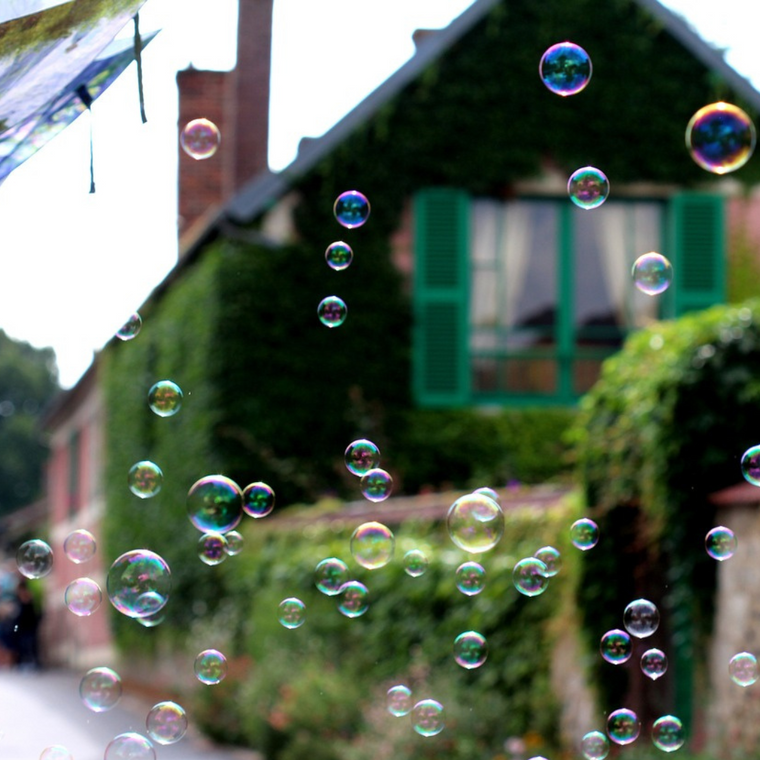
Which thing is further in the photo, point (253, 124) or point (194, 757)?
point (253, 124)

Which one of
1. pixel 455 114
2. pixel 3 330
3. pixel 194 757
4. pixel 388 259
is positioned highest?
pixel 3 330

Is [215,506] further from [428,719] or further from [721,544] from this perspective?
[721,544]

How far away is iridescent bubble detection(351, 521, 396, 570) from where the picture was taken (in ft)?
18.5

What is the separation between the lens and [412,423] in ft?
37.5

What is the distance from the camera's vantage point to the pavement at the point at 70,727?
928 centimetres

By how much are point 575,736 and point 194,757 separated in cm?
312

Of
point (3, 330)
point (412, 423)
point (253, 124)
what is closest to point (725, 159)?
point (412, 423)

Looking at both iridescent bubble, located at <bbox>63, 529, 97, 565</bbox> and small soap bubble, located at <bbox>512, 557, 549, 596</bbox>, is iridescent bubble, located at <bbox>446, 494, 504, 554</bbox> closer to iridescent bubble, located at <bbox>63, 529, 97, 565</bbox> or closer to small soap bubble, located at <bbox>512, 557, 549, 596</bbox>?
small soap bubble, located at <bbox>512, 557, 549, 596</bbox>

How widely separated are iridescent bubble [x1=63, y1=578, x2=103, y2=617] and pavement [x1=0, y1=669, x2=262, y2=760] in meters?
3.44

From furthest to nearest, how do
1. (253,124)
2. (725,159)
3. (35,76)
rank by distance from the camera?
(253,124)
(725,159)
(35,76)

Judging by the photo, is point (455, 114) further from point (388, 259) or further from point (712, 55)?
point (712, 55)

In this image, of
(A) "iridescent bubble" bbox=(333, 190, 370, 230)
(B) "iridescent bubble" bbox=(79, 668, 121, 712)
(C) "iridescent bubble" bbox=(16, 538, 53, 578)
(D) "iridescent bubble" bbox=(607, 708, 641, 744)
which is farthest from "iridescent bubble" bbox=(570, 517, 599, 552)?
(C) "iridescent bubble" bbox=(16, 538, 53, 578)

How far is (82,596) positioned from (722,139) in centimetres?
279

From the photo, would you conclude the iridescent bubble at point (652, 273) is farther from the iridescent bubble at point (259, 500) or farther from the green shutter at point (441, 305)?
the green shutter at point (441, 305)
